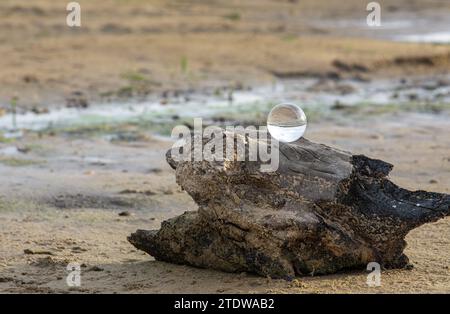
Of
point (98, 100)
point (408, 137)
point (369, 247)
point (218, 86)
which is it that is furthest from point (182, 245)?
point (218, 86)

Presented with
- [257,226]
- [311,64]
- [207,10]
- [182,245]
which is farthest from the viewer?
[207,10]

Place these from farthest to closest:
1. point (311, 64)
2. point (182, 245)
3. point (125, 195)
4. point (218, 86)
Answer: point (311, 64)
point (218, 86)
point (125, 195)
point (182, 245)

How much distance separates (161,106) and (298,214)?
6969 millimetres

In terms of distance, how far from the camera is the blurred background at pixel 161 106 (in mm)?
6188

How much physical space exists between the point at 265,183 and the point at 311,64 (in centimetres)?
1003

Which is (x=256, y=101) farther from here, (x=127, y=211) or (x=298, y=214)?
(x=298, y=214)

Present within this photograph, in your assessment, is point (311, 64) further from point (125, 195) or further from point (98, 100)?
point (125, 195)

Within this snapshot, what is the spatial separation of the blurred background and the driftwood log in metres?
0.14

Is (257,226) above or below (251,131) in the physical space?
below

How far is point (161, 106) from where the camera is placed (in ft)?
40.0

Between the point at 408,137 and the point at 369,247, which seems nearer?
the point at 369,247

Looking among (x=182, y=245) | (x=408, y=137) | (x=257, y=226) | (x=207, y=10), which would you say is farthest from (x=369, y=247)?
(x=207, y=10)

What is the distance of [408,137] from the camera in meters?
10.6

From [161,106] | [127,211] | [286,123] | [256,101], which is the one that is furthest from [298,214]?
[256,101]
